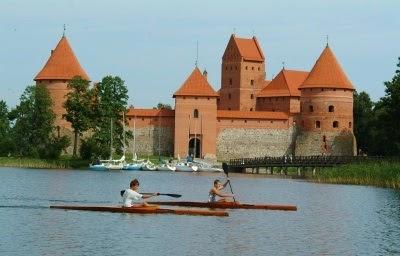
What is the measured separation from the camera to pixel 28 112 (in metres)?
67.3

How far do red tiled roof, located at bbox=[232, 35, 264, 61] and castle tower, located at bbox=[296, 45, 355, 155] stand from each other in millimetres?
12439

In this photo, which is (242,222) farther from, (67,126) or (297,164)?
(67,126)

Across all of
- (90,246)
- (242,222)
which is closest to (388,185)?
(242,222)

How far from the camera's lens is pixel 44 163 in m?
63.8

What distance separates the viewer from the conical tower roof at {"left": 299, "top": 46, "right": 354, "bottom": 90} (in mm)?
76500

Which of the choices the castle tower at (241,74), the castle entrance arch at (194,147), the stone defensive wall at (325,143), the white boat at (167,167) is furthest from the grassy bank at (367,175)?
the castle tower at (241,74)

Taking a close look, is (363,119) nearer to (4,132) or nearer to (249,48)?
(249,48)

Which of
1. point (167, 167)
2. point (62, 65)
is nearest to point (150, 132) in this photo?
point (167, 167)

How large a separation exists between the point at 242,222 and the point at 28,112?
4244 cm

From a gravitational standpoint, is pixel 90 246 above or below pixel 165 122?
below

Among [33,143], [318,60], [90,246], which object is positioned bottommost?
[90,246]

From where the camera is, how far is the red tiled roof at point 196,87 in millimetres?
76213

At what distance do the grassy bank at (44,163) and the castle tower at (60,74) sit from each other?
882cm

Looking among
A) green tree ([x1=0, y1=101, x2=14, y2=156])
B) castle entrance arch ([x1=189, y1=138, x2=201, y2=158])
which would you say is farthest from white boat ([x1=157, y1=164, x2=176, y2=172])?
green tree ([x1=0, y1=101, x2=14, y2=156])
